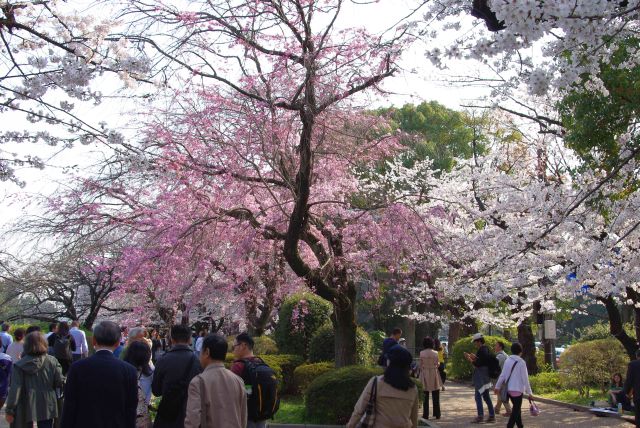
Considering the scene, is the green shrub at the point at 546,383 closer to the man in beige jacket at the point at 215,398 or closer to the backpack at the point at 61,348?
the backpack at the point at 61,348

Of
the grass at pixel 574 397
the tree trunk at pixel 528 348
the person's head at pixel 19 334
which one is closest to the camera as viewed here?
the person's head at pixel 19 334

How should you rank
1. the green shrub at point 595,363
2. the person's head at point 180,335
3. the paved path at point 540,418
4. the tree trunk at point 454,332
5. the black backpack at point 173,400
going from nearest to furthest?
the black backpack at point 173,400 → the person's head at point 180,335 → the paved path at point 540,418 → the green shrub at point 595,363 → the tree trunk at point 454,332

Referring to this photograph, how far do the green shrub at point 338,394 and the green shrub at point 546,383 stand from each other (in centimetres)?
1033

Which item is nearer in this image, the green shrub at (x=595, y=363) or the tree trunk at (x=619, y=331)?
the tree trunk at (x=619, y=331)

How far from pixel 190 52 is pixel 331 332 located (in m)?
8.40

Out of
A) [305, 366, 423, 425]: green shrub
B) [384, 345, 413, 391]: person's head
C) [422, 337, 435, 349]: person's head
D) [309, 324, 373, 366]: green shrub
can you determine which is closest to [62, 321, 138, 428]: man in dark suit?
[384, 345, 413, 391]: person's head

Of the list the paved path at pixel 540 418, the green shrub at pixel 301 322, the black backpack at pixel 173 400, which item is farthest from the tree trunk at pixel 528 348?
the black backpack at pixel 173 400

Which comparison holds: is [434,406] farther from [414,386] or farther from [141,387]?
[414,386]

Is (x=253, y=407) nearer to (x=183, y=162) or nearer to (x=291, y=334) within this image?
(x=183, y=162)

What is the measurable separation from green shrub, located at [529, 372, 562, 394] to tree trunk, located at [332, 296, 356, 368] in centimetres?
824

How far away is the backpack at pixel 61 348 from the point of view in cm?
1227

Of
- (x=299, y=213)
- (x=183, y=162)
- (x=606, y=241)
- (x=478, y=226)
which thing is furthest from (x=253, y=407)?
(x=478, y=226)

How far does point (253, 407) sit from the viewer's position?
22.7ft

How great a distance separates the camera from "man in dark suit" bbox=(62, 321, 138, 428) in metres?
5.26
